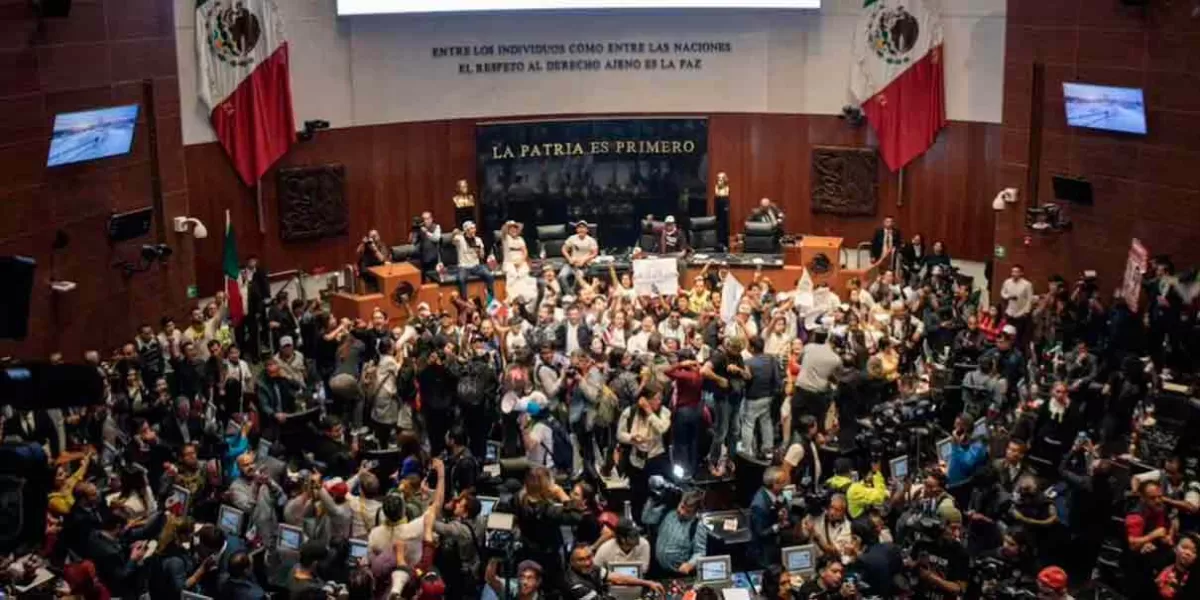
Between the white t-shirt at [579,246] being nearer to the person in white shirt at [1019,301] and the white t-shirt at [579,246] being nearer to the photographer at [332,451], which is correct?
the person in white shirt at [1019,301]

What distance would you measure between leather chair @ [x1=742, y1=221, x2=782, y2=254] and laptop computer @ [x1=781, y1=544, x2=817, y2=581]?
35.1 ft

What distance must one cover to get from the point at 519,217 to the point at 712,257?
4688 mm

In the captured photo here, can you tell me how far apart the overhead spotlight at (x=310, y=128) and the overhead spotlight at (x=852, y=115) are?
28.6ft

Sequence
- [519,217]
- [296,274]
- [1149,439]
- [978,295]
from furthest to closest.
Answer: [519,217] < [296,274] < [978,295] < [1149,439]

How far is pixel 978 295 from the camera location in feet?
71.3

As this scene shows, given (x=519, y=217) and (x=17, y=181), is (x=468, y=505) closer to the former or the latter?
(x=17, y=181)

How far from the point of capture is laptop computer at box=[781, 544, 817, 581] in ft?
42.1

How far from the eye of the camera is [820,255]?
72.3ft

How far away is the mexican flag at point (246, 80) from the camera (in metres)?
22.7

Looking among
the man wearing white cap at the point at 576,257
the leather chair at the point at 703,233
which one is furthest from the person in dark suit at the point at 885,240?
the man wearing white cap at the point at 576,257

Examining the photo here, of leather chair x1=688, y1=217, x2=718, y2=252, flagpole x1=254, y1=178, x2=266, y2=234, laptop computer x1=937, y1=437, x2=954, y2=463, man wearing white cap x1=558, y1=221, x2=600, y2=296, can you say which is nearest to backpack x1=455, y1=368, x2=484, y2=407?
laptop computer x1=937, y1=437, x2=954, y2=463

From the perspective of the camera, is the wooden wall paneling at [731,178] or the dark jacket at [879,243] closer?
the dark jacket at [879,243]

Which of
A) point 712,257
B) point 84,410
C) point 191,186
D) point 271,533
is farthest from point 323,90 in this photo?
point 271,533

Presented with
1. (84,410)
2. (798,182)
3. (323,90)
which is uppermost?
(323,90)
